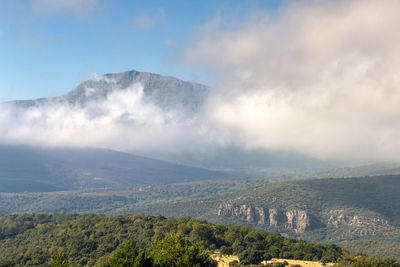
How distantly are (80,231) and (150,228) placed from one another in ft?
111

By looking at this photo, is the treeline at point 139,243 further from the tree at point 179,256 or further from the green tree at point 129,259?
the green tree at point 129,259

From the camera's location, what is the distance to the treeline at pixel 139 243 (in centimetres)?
13175

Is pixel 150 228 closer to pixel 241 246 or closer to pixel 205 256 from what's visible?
pixel 241 246

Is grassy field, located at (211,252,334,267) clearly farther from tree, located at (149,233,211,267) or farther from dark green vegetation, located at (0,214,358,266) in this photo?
tree, located at (149,233,211,267)

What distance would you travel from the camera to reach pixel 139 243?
153125mm

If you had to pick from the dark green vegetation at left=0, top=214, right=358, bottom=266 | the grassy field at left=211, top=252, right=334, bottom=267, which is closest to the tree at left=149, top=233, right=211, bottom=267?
the dark green vegetation at left=0, top=214, right=358, bottom=266

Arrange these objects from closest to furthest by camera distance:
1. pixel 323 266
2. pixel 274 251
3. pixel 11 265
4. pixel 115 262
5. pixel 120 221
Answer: pixel 115 262, pixel 323 266, pixel 274 251, pixel 11 265, pixel 120 221

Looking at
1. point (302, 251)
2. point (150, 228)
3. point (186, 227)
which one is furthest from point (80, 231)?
point (302, 251)

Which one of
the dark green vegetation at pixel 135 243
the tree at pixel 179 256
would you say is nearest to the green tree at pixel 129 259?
the tree at pixel 179 256

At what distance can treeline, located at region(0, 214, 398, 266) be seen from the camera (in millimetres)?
131750

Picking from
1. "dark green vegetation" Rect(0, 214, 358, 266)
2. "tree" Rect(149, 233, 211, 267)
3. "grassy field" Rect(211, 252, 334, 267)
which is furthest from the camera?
"dark green vegetation" Rect(0, 214, 358, 266)

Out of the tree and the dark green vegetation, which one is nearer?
the tree

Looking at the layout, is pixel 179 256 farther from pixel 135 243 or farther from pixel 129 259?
pixel 135 243

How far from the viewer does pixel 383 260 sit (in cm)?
11256
